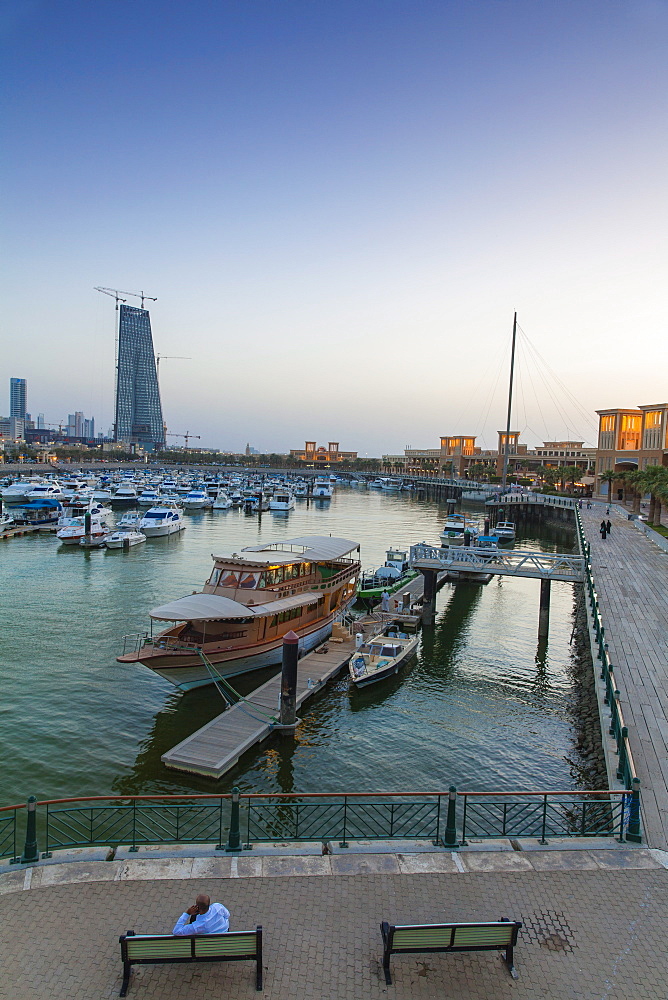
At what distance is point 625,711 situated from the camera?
16.7 meters

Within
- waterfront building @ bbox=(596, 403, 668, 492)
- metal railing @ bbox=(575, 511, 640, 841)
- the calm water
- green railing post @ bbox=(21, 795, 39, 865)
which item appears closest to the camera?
green railing post @ bbox=(21, 795, 39, 865)

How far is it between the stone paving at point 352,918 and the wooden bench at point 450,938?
0.32m

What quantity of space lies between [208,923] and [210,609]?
16.4 metres

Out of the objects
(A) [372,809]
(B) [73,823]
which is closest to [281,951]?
(A) [372,809]

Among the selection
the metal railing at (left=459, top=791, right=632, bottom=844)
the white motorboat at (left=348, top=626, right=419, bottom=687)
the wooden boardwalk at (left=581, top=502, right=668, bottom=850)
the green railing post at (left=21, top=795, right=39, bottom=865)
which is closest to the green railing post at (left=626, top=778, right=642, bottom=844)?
the metal railing at (left=459, top=791, right=632, bottom=844)

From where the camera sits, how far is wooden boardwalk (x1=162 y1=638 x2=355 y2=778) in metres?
18.1

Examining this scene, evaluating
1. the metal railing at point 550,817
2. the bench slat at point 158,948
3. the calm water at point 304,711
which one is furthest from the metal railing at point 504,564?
the bench slat at point 158,948

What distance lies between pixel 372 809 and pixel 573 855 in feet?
21.8

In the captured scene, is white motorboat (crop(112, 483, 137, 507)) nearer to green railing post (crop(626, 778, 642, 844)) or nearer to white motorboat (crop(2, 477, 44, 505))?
white motorboat (crop(2, 477, 44, 505))

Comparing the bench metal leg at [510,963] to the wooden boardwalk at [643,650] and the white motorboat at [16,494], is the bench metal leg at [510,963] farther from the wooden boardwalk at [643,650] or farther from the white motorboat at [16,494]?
the white motorboat at [16,494]

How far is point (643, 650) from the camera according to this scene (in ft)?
71.5

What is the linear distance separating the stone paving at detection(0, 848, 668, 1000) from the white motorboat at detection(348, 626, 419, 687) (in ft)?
48.4

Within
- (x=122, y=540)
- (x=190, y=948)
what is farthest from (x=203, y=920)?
(x=122, y=540)

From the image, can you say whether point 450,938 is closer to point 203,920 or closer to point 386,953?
point 386,953
